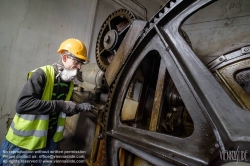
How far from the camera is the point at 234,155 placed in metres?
0.50

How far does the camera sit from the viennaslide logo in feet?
1.58

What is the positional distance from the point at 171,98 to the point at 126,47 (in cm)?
58

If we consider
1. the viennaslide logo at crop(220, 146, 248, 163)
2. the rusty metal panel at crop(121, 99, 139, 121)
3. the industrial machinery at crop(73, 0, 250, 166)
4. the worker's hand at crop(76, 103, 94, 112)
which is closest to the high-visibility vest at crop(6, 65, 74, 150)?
the worker's hand at crop(76, 103, 94, 112)

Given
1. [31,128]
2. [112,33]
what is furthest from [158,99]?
[31,128]

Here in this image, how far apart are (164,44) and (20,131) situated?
1.49m

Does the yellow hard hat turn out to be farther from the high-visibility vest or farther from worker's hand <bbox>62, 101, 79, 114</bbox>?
worker's hand <bbox>62, 101, 79, 114</bbox>

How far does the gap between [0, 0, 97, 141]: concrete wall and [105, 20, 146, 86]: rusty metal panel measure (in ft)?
7.54

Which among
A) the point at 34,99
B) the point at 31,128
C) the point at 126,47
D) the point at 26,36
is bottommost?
the point at 31,128

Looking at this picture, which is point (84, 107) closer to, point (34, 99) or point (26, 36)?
point (34, 99)

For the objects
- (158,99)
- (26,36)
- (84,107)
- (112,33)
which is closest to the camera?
(158,99)

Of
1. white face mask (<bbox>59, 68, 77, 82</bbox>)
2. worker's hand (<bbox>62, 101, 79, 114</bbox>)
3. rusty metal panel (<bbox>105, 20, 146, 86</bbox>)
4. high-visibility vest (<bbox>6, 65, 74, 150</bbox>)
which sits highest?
rusty metal panel (<bbox>105, 20, 146, 86</bbox>)

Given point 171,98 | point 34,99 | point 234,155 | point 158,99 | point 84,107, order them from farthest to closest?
point 84,107 → point 34,99 → point 171,98 → point 158,99 → point 234,155

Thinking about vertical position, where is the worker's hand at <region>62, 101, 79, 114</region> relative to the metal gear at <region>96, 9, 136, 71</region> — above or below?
below

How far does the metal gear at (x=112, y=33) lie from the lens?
4.44 ft
